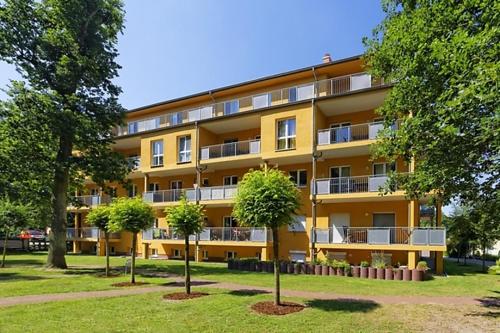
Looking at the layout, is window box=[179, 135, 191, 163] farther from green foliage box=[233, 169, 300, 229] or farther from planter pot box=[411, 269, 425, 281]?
green foliage box=[233, 169, 300, 229]

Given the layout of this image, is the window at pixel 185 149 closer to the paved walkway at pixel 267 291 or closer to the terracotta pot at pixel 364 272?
the terracotta pot at pixel 364 272

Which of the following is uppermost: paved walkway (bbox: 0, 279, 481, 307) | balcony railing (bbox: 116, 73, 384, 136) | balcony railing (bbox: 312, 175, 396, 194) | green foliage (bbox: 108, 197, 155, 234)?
balcony railing (bbox: 116, 73, 384, 136)

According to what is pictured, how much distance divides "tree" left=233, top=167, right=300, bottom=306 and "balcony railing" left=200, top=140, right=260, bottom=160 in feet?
51.0

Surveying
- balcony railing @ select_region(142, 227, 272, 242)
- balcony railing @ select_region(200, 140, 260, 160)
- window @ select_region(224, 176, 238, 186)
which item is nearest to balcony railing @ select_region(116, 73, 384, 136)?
balcony railing @ select_region(200, 140, 260, 160)

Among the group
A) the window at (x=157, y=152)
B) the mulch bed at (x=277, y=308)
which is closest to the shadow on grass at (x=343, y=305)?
the mulch bed at (x=277, y=308)

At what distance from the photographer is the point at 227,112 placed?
104 ft

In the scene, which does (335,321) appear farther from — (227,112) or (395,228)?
(227,112)

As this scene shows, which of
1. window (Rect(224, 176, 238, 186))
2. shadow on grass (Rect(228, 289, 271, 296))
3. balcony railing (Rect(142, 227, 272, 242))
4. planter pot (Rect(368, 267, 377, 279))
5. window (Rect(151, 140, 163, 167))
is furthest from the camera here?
window (Rect(151, 140, 163, 167))

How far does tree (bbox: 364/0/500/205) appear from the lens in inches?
355

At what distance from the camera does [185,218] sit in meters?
14.3

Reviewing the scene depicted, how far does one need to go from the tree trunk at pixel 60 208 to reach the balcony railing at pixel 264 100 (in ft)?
36.4

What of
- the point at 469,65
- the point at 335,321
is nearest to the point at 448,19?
the point at 469,65

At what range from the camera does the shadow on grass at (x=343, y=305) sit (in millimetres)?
11141

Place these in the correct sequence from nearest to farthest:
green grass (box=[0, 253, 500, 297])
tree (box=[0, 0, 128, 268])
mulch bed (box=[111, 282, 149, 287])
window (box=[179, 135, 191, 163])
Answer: green grass (box=[0, 253, 500, 297]) → mulch bed (box=[111, 282, 149, 287]) → tree (box=[0, 0, 128, 268]) → window (box=[179, 135, 191, 163])
